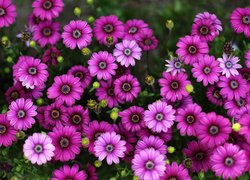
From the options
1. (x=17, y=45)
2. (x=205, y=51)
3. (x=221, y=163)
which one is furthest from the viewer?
(x=17, y=45)

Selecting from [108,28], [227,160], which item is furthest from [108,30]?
[227,160]

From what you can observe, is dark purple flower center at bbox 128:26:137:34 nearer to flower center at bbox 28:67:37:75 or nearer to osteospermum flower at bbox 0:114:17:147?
flower center at bbox 28:67:37:75

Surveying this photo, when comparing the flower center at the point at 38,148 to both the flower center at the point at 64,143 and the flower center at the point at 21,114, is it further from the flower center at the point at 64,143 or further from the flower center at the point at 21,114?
the flower center at the point at 21,114

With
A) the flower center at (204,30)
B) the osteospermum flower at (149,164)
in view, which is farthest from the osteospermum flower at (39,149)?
the flower center at (204,30)

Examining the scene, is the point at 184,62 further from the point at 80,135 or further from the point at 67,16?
the point at 67,16

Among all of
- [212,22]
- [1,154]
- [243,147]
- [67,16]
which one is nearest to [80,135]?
[1,154]

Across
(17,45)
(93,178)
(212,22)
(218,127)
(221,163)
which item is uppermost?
(212,22)

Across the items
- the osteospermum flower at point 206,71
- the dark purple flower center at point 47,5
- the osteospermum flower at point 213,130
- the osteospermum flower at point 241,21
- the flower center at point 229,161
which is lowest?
the flower center at point 229,161
